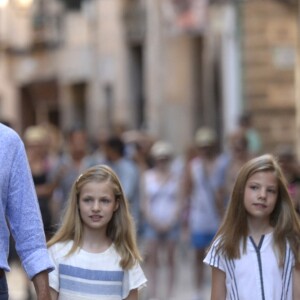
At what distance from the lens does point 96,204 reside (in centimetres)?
709

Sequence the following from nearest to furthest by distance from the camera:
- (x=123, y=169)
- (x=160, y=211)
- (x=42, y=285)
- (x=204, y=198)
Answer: (x=42, y=285) → (x=123, y=169) → (x=204, y=198) → (x=160, y=211)

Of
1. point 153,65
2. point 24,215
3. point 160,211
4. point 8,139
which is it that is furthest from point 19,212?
point 153,65

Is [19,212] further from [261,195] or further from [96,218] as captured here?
[261,195]

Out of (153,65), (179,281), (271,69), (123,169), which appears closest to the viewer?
(123,169)

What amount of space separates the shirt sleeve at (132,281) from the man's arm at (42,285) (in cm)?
94

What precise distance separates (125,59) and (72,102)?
5.04 m

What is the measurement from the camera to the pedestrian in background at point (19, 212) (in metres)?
6.12

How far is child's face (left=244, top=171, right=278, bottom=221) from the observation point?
280 inches

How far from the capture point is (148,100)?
1318 inches

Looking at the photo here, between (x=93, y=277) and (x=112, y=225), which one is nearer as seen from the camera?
(x=93, y=277)

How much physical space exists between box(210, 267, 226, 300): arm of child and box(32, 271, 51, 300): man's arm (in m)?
1.20

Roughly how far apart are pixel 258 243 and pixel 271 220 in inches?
6.5

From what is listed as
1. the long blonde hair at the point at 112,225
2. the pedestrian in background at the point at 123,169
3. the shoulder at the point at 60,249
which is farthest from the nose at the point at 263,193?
the pedestrian in background at the point at 123,169

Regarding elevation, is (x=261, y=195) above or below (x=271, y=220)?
above
